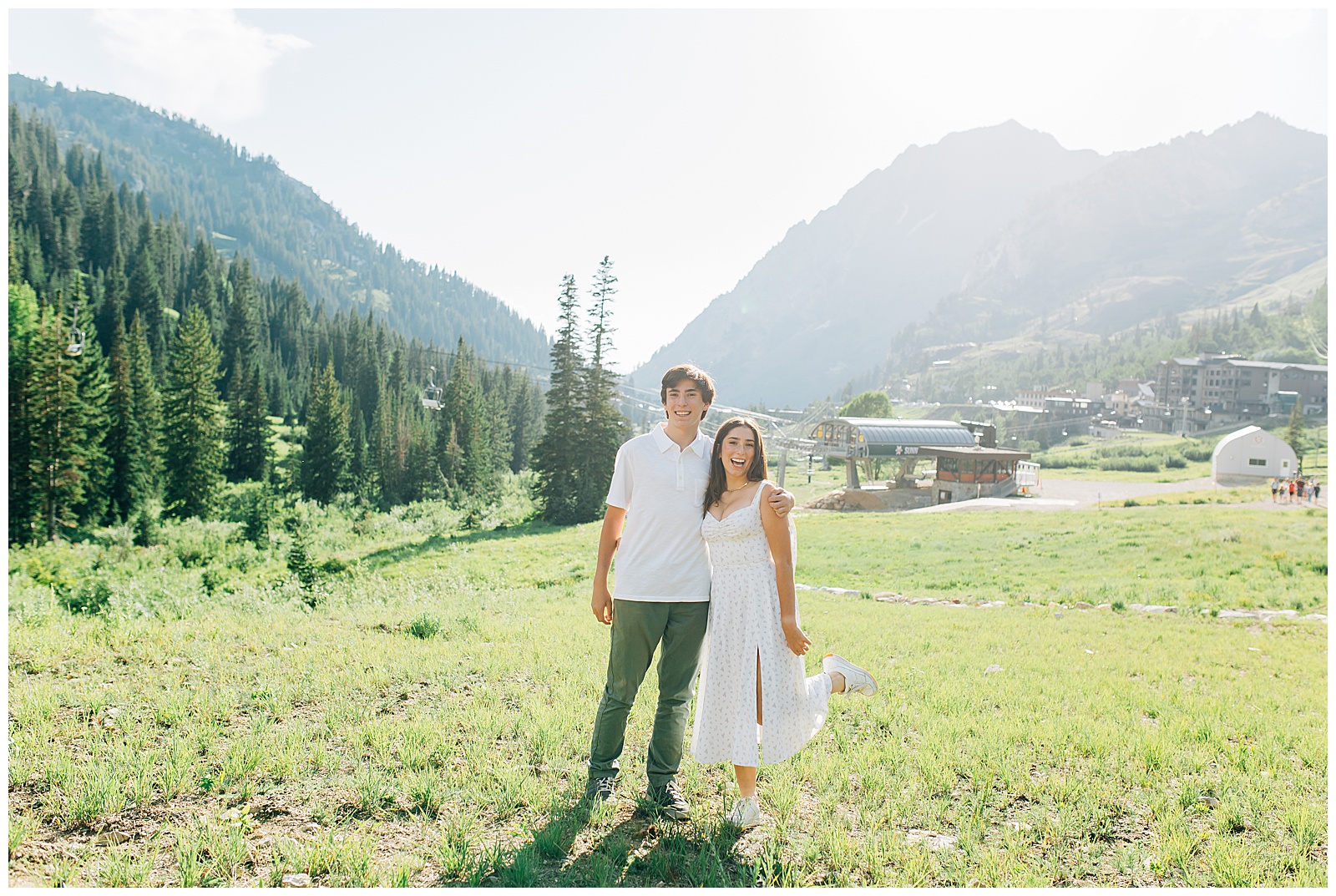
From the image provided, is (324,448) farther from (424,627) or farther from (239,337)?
(424,627)

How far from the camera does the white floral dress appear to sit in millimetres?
4574

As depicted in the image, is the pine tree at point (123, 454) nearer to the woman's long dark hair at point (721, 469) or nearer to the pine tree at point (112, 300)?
the pine tree at point (112, 300)

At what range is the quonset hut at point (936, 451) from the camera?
50.1 m

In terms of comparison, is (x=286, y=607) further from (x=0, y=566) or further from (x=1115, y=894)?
(x=1115, y=894)

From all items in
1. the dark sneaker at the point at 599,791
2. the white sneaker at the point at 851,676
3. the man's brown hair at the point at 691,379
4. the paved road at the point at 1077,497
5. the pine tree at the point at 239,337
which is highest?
the pine tree at the point at 239,337

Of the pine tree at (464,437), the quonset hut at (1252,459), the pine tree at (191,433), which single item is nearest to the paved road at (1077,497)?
the quonset hut at (1252,459)

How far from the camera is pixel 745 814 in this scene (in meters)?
4.46

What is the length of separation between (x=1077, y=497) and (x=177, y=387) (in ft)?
203

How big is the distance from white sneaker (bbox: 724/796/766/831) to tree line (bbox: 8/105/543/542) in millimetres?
39708

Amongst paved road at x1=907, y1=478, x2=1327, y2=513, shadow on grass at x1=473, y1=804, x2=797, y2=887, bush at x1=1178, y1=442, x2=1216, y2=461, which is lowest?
shadow on grass at x1=473, y1=804, x2=797, y2=887

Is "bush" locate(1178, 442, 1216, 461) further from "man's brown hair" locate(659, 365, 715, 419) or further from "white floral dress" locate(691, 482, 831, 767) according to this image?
"man's brown hair" locate(659, 365, 715, 419)

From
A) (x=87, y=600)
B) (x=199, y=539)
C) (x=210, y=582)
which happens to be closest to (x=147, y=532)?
(x=199, y=539)

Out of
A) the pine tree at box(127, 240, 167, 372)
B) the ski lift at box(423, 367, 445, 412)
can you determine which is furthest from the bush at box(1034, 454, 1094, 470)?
the pine tree at box(127, 240, 167, 372)

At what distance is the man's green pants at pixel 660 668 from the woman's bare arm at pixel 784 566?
51 centimetres
